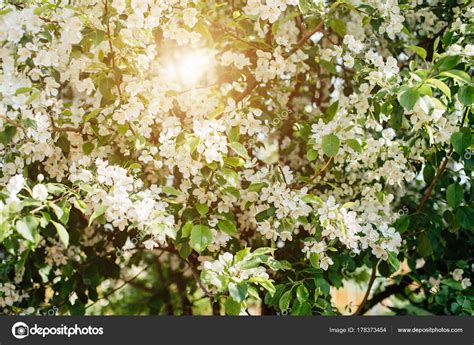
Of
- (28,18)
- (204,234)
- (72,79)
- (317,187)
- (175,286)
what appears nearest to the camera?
(28,18)

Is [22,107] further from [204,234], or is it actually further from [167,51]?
[167,51]

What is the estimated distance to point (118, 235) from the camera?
9.06ft

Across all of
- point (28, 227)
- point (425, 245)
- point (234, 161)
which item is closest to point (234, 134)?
point (234, 161)

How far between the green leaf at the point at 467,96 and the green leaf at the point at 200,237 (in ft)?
3.19

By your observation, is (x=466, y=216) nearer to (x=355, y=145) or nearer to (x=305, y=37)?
(x=355, y=145)

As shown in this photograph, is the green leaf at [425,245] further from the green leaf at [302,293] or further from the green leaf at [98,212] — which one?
the green leaf at [98,212]

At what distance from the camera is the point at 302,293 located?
7.26ft

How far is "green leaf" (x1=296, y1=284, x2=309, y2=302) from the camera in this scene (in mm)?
2188

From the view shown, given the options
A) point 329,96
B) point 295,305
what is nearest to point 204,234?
point 295,305

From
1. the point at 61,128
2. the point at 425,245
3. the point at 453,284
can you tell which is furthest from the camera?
the point at 453,284

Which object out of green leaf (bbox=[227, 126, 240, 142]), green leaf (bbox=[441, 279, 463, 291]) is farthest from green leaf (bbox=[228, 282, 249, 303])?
green leaf (bbox=[441, 279, 463, 291])

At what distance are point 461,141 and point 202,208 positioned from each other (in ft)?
3.16

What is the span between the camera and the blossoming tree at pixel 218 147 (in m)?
2.04

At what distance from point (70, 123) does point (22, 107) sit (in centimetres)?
32
